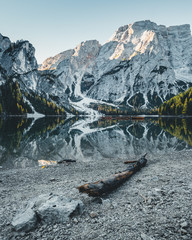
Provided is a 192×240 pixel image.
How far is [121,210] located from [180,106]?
112 meters

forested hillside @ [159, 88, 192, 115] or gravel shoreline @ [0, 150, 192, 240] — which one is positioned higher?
forested hillside @ [159, 88, 192, 115]

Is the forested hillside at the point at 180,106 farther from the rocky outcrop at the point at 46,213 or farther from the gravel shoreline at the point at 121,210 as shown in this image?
the rocky outcrop at the point at 46,213

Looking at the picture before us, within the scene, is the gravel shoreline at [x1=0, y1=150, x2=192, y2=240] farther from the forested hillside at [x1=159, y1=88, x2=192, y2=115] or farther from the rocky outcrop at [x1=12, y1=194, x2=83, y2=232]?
the forested hillside at [x1=159, y1=88, x2=192, y2=115]

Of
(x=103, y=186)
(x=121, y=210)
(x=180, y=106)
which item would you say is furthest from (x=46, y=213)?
(x=180, y=106)

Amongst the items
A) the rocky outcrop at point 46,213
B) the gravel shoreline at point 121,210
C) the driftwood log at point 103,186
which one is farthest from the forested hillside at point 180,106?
the rocky outcrop at point 46,213

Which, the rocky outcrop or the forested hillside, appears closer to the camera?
the rocky outcrop

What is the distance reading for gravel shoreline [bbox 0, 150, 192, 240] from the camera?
529cm

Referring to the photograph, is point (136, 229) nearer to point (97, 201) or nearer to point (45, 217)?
point (97, 201)

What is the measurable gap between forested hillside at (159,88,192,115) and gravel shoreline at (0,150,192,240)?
9971 cm

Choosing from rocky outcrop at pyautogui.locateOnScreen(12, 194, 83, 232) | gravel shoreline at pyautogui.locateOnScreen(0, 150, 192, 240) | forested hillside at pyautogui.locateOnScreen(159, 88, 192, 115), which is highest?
forested hillside at pyautogui.locateOnScreen(159, 88, 192, 115)

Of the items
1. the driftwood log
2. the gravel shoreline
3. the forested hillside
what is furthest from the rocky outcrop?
the forested hillside

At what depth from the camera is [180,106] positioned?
337 ft

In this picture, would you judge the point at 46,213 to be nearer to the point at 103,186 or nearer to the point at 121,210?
the point at 121,210

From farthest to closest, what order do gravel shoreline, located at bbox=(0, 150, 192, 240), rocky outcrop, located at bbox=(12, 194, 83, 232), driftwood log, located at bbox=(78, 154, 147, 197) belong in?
1. driftwood log, located at bbox=(78, 154, 147, 197)
2. rocky outcrop, located at bbox=(12, 194, 83, 232)
3. gravel shoreline, located at bbox=(0, 150, 192, 240)
